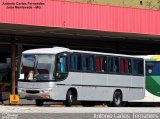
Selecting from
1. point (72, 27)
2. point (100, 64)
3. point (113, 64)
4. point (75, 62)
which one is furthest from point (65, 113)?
point (72, 27)

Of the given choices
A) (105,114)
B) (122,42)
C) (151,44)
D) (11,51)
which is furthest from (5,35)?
(105,114)

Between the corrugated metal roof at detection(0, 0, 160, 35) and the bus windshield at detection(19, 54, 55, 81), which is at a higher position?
the corrugated metal roof at detection(0, 0, 160, 35)

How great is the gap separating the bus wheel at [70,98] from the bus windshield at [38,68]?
47.0 inches

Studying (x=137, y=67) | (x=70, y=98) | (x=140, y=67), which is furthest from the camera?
(x=140, y=67)

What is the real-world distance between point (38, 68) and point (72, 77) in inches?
61.6

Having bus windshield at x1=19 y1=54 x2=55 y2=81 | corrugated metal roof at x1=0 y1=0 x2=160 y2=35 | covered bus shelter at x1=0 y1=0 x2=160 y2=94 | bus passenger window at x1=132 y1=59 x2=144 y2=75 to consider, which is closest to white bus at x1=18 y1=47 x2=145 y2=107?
bus windshield at x1=19 y1=54 x2=55 y2=81

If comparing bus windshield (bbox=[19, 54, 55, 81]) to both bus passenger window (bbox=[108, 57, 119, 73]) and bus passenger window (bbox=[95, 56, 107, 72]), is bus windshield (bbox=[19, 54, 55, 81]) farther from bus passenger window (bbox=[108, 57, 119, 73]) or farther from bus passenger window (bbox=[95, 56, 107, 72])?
bus passenger window (bbox=[108, 57, 119, 73])

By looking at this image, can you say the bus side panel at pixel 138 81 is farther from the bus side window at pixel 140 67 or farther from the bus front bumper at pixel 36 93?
the bus front bumper at pixel 36 93

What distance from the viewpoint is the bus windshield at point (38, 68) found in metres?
23.6

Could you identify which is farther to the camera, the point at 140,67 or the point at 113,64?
the point at 140,67

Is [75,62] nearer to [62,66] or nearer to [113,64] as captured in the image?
[62,66]

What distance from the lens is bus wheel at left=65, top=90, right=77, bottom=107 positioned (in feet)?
77.9

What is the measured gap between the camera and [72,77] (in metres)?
24.1

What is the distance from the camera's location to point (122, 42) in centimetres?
4050
